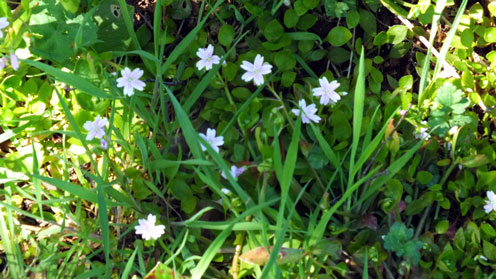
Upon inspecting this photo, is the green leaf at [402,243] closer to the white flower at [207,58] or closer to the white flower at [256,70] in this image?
the white flower at [256,70]

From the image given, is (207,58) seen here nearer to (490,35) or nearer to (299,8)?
(299,8)

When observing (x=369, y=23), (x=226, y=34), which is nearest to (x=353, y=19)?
(x=369, y=23)

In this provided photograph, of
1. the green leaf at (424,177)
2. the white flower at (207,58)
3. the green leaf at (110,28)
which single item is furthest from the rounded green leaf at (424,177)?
the green leaf at (110,28)

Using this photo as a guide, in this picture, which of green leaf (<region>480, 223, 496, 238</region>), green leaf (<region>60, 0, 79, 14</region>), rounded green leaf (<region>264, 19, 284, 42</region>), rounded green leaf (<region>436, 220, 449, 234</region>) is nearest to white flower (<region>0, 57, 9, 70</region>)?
green leaf (<region>60, 0, 79, 14</region>)

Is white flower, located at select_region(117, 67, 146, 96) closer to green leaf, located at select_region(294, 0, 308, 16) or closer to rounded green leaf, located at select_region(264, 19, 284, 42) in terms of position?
rounded green leaf, located at select_region(264, 19, 284, 42)

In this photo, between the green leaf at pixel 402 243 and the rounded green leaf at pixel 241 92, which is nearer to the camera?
the green leaf at pixel 402 243

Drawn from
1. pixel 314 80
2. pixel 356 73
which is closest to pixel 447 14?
pixel 356 73

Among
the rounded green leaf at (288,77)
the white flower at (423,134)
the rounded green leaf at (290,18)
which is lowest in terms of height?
the white flower at (423,134)
